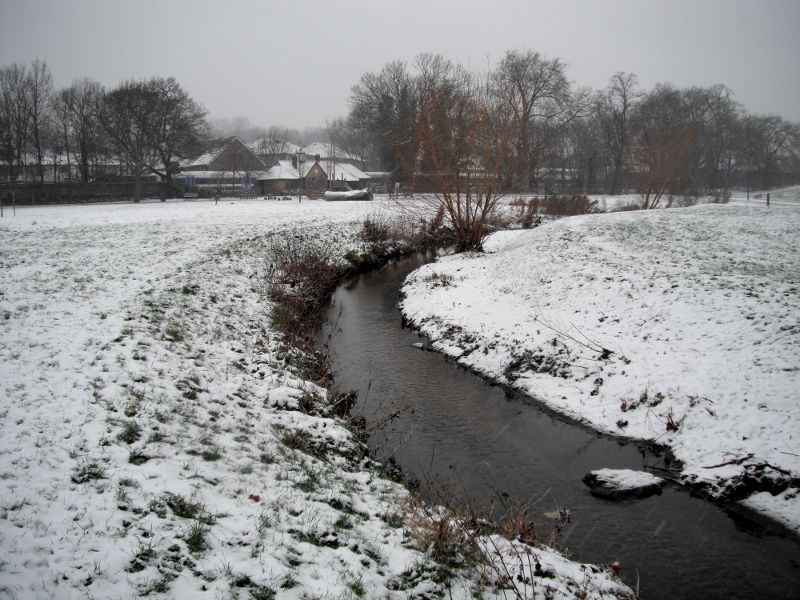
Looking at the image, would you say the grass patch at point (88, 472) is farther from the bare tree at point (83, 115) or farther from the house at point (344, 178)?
the house at point (344, 178)

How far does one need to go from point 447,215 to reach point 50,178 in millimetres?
59270

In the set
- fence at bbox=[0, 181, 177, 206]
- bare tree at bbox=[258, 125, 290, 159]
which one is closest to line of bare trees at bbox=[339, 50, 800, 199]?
bare tree at bbox=[258, 125, 290, 159]

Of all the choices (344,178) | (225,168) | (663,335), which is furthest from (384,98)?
(663,335)

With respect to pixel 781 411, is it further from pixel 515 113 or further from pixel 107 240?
pixel 107 240

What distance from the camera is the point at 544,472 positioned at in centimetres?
805

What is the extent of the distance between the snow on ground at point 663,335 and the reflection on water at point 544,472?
0.64m

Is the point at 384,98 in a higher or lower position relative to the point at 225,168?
higher

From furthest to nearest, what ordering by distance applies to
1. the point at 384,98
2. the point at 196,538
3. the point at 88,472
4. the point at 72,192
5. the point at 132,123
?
the point at 384,98 → the point at 132,123 → the point at 72,192 → the point at 88,472 → the point at 196,538

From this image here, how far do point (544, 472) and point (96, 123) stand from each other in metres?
58.9

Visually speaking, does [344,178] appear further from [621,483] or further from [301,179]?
[621,483]

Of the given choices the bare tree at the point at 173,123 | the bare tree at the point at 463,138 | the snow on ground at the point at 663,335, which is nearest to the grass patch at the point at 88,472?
the snow on ground at the point at 663,335

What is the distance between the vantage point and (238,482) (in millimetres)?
5941

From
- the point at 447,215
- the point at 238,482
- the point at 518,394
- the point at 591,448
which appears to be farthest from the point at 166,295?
the point at 447,215

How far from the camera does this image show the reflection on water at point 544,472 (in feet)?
19.2
